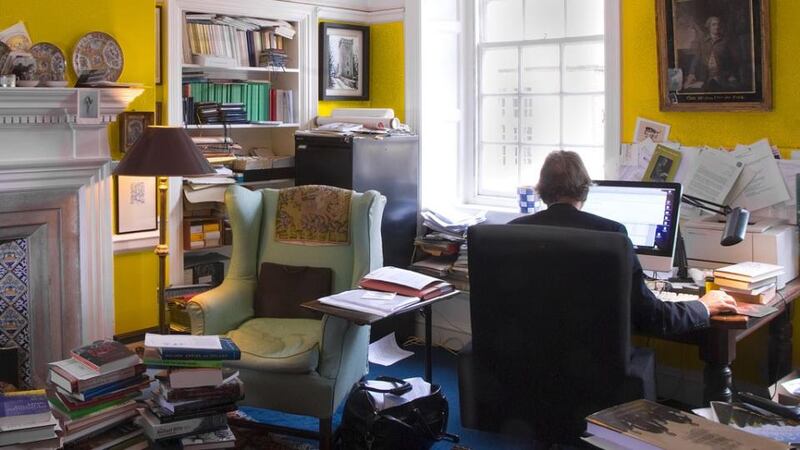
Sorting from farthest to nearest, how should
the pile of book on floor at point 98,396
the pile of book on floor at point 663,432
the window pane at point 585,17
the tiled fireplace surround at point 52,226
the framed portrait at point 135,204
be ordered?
the window pane at point 585,17, the framed portrait at point 135,204, the tiled fireplace surround at point 52,226, the pile of book on floor at point 98,396, the pile of book on floor at point 663,432

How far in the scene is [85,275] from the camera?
157 inches

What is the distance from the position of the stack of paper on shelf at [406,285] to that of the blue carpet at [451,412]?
27.6 inches

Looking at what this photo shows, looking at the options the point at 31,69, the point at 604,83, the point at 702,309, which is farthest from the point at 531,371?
the point at 31,69

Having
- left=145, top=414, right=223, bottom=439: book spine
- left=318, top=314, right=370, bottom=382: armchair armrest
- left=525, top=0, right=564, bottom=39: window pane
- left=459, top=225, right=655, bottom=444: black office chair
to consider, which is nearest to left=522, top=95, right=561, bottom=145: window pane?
left=525, top=0, right=564, bottom=39: window pane

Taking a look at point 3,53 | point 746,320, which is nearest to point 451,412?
point 746,320

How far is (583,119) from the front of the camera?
4598 mm

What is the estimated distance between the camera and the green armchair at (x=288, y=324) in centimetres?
330

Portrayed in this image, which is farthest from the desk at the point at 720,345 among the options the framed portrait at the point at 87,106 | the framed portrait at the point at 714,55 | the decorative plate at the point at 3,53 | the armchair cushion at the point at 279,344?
the decorative plate at the point at 3,53

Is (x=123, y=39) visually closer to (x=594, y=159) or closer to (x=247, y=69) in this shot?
(x=247, y=69)

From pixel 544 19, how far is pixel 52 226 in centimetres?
277

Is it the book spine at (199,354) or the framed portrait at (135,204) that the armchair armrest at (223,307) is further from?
the book spine at (199,354)

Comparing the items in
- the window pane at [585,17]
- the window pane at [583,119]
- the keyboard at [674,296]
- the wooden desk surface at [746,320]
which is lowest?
the wooden desk surface at [746,320]

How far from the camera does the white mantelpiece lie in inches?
143

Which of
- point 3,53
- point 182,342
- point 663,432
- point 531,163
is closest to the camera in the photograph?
point 663,432
